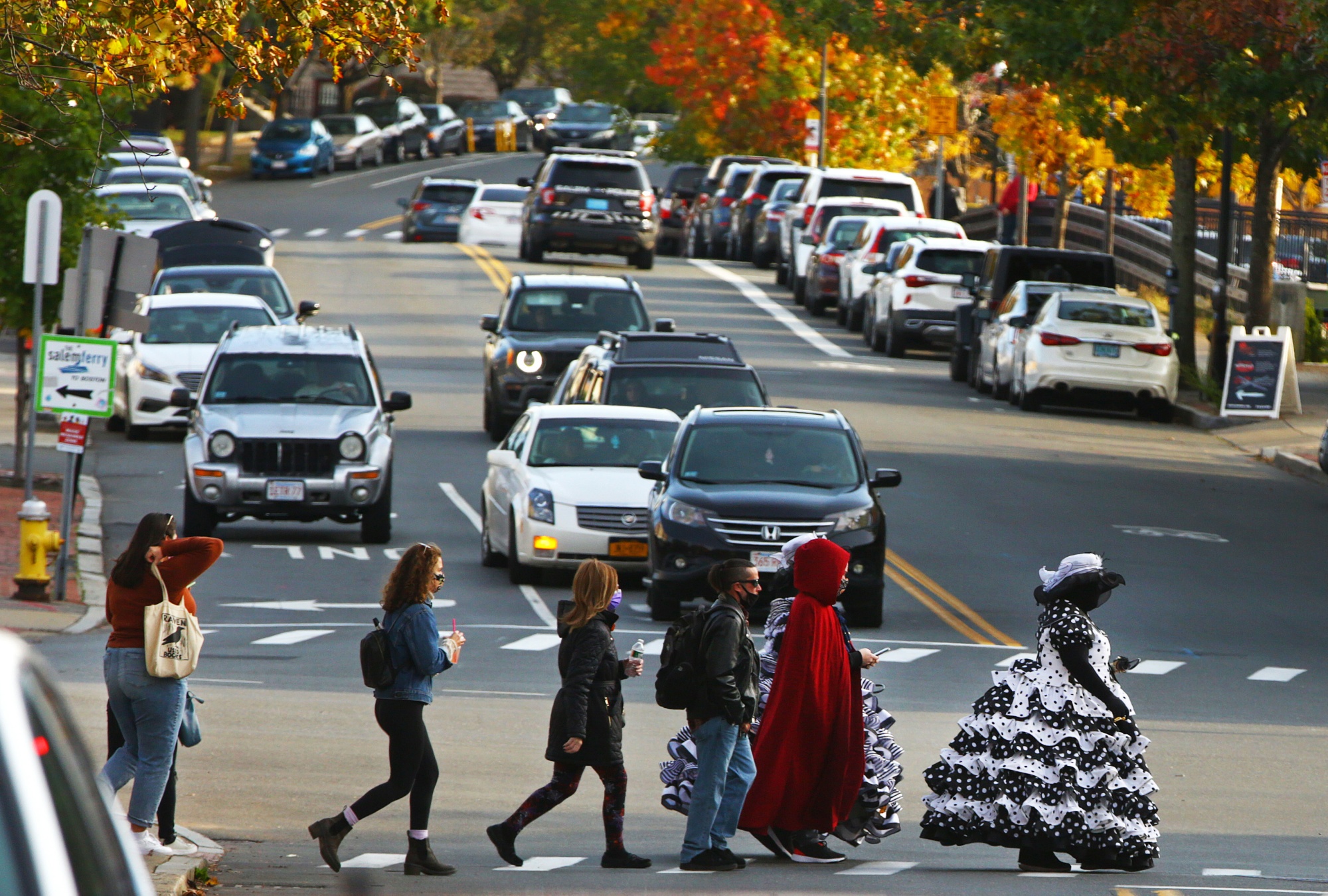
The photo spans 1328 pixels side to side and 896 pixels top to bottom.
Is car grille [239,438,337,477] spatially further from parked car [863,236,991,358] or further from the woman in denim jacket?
parked car [863,236,991,358]

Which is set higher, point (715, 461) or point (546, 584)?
point (715, 461)

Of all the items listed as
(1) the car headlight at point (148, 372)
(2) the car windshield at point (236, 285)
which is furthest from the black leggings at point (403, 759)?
(2) the car windshield at point (236, 285)

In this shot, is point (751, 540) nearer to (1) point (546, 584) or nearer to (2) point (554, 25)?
(1) point (546, 584)

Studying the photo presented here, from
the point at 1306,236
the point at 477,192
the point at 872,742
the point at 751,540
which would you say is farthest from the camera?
the point at 477,192

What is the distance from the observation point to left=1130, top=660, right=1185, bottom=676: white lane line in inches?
614

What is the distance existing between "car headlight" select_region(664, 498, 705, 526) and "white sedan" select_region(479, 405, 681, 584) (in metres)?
0.87

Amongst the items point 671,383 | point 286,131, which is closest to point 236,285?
point 671,383

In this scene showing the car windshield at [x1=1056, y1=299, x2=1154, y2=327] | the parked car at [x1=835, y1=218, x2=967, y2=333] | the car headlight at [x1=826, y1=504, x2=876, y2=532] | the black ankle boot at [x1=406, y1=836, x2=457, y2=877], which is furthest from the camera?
the parked car at [x1=835, y1=218, x2=967, y2=333]

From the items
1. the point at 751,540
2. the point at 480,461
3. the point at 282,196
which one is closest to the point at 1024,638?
the point at 751,540

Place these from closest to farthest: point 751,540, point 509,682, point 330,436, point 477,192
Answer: point 509,682
point 751,540
point 330,436
point 477,192

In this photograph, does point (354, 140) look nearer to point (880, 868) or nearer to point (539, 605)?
point (539, 605)

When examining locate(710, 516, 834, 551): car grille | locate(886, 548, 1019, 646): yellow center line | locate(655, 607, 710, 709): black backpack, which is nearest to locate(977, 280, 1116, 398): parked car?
locate(886, 548, 1019, 646): yellow center line

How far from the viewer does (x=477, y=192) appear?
51.9 metres

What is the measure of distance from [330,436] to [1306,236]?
25802 millimetres
